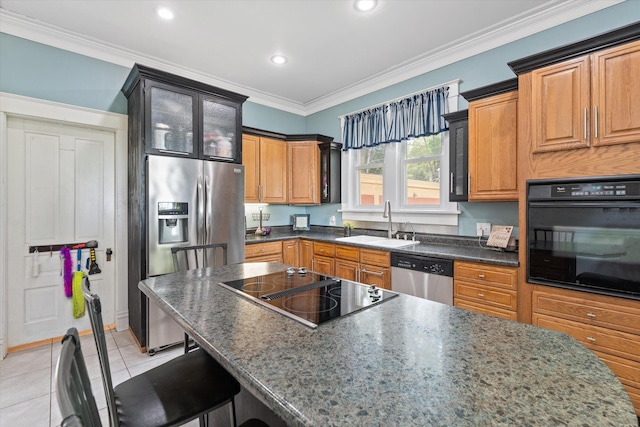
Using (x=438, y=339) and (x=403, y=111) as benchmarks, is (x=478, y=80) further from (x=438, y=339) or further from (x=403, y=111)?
(x=438, y=339)

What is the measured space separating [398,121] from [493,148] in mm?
1385

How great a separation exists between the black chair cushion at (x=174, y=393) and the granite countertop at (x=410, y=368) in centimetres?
28

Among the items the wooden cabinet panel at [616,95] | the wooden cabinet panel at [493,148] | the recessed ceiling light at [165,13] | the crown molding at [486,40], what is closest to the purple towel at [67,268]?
the recessed ceiling light at [165,13]

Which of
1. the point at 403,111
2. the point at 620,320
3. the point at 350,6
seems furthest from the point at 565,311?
the point at 350,6

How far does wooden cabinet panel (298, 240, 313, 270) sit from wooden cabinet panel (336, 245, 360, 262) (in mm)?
546

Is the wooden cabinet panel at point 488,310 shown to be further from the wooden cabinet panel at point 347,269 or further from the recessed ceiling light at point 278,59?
the recessed ceiling light at point 278,59

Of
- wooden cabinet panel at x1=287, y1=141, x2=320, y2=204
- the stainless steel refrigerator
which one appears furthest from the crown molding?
the stainless steel refrigerator

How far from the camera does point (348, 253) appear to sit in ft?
11.6

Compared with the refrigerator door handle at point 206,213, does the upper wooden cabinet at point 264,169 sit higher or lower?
higher

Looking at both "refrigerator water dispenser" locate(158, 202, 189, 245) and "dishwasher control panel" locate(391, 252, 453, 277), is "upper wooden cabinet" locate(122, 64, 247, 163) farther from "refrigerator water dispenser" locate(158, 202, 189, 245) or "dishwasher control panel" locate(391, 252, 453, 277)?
"dishwasher control panel" locate(391, 252, 453, 277)

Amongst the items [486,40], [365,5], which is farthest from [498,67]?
[365,5]

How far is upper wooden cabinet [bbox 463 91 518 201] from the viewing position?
2.54 m

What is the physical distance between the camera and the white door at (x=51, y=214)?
2871 mm

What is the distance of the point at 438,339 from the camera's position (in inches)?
37.8
